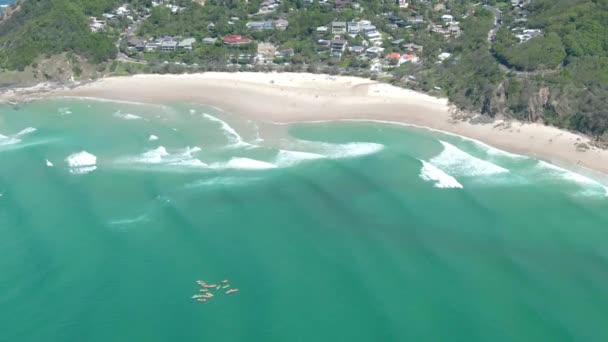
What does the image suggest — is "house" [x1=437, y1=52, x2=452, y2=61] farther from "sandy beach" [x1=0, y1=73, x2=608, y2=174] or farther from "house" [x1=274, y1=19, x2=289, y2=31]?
"house" [x1=274, y1=19, x2=289, y2=31]

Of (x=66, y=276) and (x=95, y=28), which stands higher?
(x=95, y=28)

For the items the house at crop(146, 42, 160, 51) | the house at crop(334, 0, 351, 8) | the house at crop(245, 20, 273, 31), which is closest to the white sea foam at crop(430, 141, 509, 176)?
the house at crop(245, 20, 273, 31)

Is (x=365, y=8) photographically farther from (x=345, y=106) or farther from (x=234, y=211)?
(x=234, y=211)

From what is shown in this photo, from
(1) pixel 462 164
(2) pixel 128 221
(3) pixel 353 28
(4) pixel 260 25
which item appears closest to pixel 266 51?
(4) pixel 260 25

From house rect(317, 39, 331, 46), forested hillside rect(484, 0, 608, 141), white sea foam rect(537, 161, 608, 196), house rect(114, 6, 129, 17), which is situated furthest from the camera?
house rect(114, 6, 129, 17)

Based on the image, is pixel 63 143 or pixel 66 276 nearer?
pixel 66 276

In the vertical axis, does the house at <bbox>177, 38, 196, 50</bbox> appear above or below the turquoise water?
above

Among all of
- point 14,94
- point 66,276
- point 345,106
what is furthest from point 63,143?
point 345,106

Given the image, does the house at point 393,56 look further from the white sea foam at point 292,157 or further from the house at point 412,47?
the white sea foam at point 292,157
